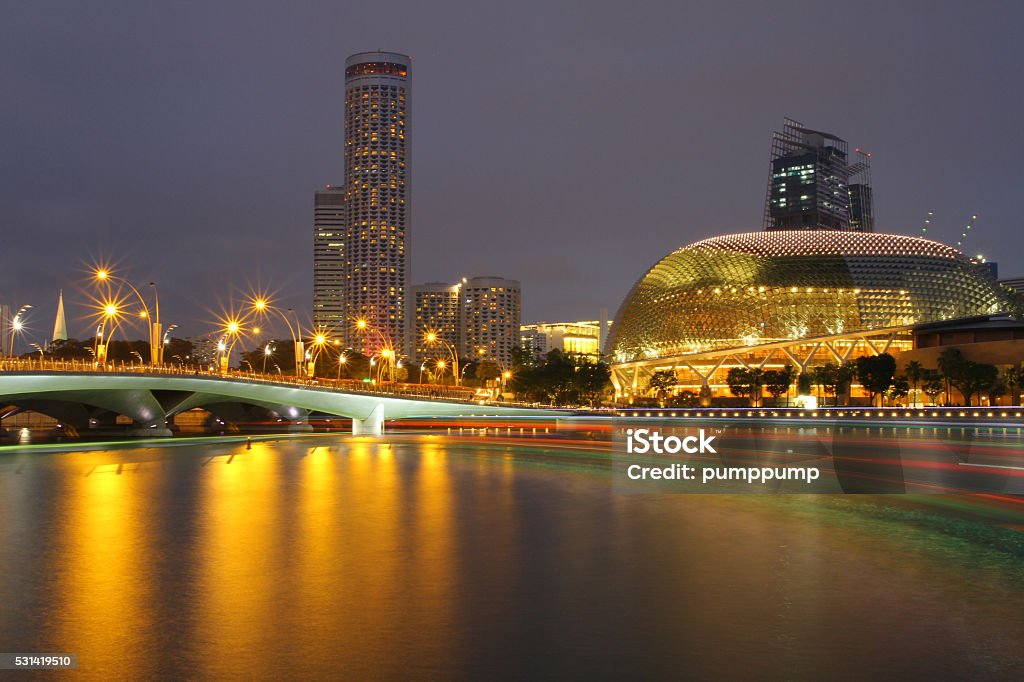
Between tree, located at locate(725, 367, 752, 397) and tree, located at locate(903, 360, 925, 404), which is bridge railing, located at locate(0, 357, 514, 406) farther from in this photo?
tree, located at locate(903, 360, 925, 404)

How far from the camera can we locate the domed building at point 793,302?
10631 cm

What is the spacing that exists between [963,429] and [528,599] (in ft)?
161

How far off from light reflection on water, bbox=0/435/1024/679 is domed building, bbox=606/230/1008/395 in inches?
3570

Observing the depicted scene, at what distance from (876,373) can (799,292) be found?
27.5 m

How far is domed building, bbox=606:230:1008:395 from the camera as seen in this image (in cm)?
10631

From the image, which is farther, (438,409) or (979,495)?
(438,409)

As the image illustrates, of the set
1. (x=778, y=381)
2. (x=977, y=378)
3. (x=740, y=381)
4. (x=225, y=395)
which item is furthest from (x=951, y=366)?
(x=225, y=395)

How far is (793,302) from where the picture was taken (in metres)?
111

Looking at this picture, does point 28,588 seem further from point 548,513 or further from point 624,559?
point 548,513

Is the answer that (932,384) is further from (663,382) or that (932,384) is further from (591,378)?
(591,378)

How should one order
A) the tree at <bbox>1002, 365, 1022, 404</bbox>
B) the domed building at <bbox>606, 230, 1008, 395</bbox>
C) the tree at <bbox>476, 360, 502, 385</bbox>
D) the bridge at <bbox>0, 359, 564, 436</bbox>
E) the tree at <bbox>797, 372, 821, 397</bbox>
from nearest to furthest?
the bridge at <bbox>0, 359, 564, 436</bbox> < the tree at <bbox>1002, 365, 1022, 404</bbox> < the tree at <bbox>797, 372, 821, 397</bbox> < the domed building at <bbox>606, 230, 1008, 395</bbox> < the tree at <bbox>476, 360, 502, 385</bbox>

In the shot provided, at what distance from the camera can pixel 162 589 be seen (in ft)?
33.6

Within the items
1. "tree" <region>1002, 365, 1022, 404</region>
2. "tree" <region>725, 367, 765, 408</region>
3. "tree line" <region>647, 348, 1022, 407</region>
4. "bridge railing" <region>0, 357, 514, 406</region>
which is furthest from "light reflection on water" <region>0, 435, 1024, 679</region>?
"tree" <region>725, 367, 765, 408</region>

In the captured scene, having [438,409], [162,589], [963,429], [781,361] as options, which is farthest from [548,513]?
[781,361]
